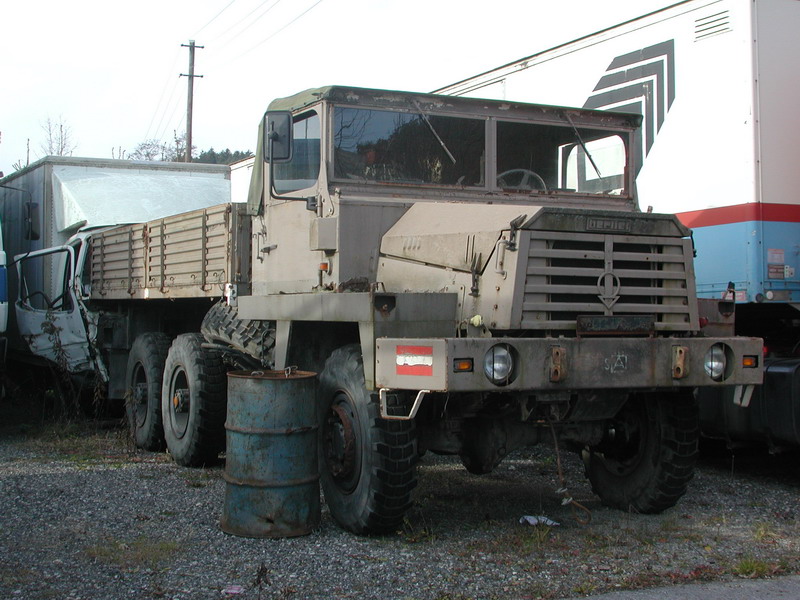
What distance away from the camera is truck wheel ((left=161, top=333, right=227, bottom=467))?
752 centimetres

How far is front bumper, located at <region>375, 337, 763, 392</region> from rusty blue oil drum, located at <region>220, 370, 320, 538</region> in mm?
818

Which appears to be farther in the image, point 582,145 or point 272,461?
point 582,145

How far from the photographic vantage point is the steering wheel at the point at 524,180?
20.9 feet

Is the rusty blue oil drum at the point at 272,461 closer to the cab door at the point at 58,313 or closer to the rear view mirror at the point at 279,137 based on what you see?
the rear view mirror at the point at 279,137

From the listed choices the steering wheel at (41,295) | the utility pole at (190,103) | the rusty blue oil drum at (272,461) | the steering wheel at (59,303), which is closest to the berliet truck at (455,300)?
the rusty blue oil drum at (272,461)

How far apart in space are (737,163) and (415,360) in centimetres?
373

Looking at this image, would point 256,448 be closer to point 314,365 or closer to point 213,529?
point 213,529

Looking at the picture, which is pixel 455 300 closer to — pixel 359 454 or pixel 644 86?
pixel 359 454

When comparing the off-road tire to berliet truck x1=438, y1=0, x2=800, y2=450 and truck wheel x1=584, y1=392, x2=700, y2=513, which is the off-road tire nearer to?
truck wheel x1=584, y1=392, x2=700, y2=513

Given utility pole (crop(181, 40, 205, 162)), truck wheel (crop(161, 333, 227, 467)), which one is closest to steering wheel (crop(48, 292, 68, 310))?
truck wheel (crop(161, 333, 227, 467))

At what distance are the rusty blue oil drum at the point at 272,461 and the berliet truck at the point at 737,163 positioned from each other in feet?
10.8

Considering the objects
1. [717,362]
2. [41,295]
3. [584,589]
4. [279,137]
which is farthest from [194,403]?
[41,295]

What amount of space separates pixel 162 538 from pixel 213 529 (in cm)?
35

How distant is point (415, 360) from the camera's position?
4738 millimetres
